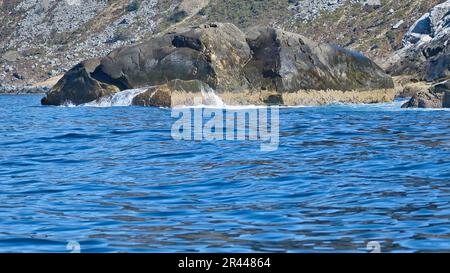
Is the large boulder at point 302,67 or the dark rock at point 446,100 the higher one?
the large boulder at point 302,67

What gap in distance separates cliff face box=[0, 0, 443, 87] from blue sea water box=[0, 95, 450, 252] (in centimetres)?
5754

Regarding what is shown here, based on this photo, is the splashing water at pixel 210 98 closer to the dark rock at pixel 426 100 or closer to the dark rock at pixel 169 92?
the dark rock at pixel 169 92

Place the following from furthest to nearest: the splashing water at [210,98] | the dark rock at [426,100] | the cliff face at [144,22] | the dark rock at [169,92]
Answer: the cliff face at [144,22]
the splashing water at [210,98]
the dark rock at [169,92]
the dark rock at [426,100]

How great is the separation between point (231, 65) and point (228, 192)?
23.9 meters

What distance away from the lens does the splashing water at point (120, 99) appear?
116ft

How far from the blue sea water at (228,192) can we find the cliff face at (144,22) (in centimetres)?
5754

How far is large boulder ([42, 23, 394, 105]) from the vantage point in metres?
34.7

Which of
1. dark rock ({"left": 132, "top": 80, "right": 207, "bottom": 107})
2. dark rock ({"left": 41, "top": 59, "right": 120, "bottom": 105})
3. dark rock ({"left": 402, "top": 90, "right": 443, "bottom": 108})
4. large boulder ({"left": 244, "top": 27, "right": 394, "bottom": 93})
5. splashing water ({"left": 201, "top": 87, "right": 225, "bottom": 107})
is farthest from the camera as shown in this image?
dark rock ({"left": 41, "top": 59, "right": 120, "bottom": 105})

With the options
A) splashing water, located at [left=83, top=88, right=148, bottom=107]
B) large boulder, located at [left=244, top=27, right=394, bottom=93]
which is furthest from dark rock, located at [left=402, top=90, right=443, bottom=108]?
splashing water, located at [left=83, top=88, right=148, bottom=107]

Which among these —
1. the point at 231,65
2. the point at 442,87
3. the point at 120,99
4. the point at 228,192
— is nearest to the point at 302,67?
the point at 231,65

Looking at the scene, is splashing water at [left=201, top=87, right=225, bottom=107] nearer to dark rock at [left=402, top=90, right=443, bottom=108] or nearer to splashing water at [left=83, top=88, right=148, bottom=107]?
splashing water at [left=83, top=88, right=148, bottom=107]

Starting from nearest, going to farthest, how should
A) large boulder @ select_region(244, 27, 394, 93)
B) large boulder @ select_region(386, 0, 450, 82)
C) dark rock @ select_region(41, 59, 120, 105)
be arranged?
large boulder @ select_region(244, 27, 394, 93) → dark rock @ select_region(41, 59, 120, 105) → large boulder @ select_region(386, 0, 450, 82)

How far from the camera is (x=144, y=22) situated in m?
110

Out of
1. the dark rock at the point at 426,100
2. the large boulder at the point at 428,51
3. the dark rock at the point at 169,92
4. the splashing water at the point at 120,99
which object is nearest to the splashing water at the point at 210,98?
the dark rock at the point at 169,92
